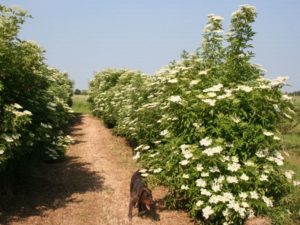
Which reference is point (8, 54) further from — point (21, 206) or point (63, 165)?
point (63, 165)

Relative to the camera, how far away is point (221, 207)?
31.4 feet

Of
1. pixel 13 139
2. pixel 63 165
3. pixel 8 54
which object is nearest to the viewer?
pixel 13 139

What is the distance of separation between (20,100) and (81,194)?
3.62 m

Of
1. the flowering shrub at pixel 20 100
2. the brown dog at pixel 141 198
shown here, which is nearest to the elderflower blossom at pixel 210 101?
the brown dog at pixel 141 198

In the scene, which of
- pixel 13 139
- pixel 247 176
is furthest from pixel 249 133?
pixel 13 139

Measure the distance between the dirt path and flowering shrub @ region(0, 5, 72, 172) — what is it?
1288mm

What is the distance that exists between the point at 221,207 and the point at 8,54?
709 centimetres

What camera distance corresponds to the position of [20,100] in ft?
40.7

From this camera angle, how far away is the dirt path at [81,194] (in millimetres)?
11148

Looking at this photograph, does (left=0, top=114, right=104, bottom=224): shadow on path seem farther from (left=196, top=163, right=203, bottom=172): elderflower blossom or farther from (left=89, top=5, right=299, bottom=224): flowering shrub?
(left=196, top=163, right=203, bottom=172): elderflower blossom

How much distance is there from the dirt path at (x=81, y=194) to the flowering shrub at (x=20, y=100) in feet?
4.23

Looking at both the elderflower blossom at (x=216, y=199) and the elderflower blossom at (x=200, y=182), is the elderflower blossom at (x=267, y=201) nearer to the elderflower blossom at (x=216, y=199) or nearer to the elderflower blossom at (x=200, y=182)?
the elderflower blossom at (x=216, y=199)

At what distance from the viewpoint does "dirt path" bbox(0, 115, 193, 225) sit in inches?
→ 439

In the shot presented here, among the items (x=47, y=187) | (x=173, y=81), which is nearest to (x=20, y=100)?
(x=47, y=187)
